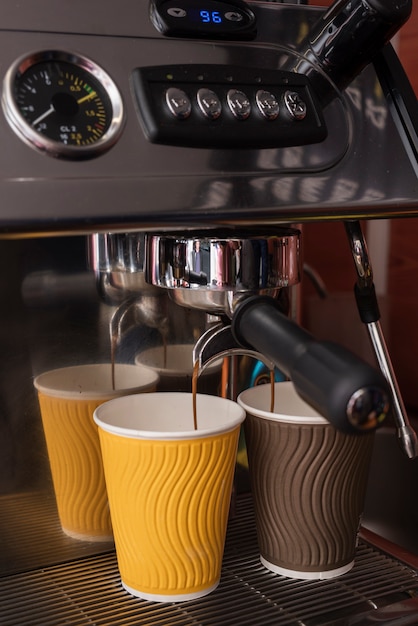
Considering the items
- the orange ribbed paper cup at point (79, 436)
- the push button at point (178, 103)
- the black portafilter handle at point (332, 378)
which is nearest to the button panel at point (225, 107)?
the push button at point (178, 103)

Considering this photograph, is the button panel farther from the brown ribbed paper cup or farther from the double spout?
the brown ribbed paper cup

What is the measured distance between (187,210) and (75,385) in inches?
7.9

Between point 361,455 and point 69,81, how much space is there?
0.30 m

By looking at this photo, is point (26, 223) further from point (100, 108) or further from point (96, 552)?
point (96, 552)

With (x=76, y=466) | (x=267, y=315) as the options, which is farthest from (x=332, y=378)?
(x=76, y=466)

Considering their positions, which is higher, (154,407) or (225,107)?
(225,107)

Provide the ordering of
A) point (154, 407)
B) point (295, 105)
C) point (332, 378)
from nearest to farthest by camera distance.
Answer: point (332, 378), point (295, 105), point (154, 407)

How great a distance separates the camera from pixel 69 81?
42cm

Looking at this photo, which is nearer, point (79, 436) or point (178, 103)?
point (178, 103)

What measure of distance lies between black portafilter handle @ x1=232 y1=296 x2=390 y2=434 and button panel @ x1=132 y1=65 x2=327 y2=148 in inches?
4.3

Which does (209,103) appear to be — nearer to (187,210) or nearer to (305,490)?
(187,210)

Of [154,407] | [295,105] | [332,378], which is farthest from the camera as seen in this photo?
[154,407]

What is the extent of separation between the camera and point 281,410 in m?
0.60

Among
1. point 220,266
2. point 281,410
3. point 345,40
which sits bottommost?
point 281,410
